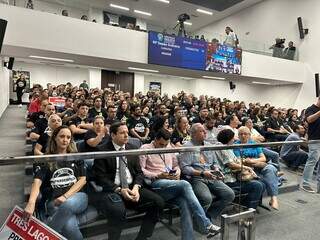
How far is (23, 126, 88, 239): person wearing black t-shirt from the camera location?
2.01 m

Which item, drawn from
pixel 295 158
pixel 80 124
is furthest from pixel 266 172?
pixel 80 124

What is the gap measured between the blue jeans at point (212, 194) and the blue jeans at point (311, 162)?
1777 millimetres

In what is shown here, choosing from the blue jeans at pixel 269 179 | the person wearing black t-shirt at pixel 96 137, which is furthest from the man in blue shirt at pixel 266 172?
the person wearing black t-shirt at pixel 96 137

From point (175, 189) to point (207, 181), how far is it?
46 centimetres

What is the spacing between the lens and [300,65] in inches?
523

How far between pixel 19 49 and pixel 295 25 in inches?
481

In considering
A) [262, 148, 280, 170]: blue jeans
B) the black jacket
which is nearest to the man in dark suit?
the black jacket

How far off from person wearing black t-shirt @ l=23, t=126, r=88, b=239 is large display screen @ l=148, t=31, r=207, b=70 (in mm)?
7566

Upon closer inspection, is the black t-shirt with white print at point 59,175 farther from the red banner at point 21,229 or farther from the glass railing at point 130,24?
the glass railing at point 130,24

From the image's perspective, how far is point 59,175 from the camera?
6.90 ft

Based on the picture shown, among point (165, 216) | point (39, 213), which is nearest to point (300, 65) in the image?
point (165, 216)

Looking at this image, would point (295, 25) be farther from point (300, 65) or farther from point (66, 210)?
point (66, 210)

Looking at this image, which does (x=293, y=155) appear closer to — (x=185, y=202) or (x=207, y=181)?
(x=207, y=181)

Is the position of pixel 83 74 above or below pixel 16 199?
above
